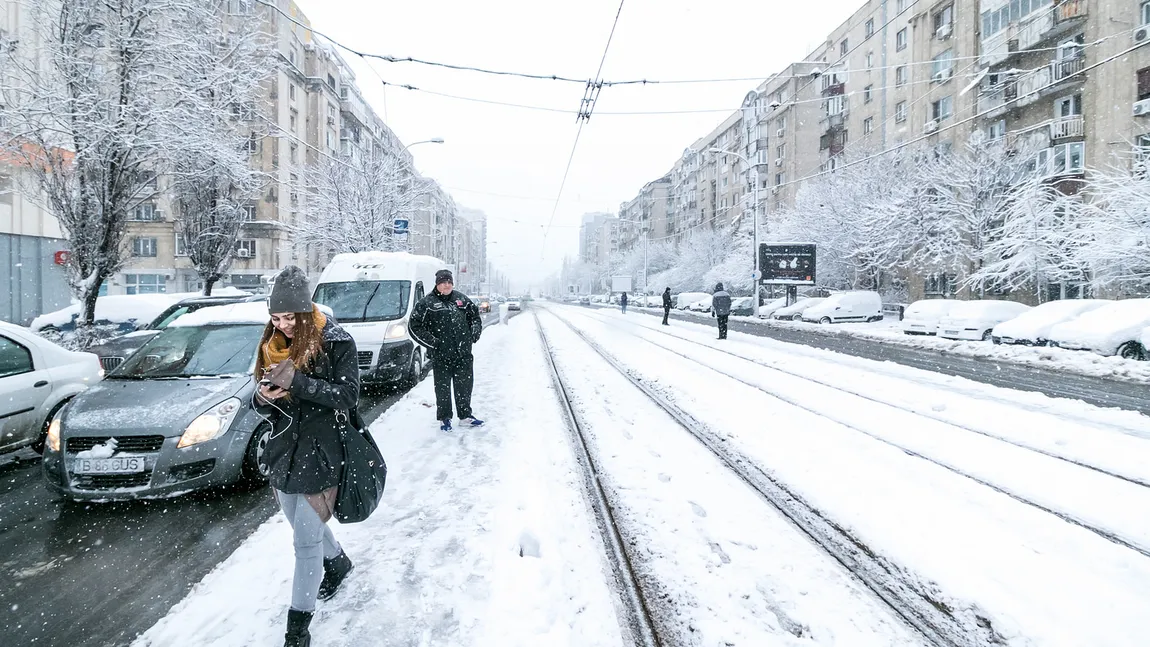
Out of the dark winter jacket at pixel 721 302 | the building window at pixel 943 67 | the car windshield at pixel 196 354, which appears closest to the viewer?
the car windshield at pixel 196 354

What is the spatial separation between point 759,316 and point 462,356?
98.4 feet

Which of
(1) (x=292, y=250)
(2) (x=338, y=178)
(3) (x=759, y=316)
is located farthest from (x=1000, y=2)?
(1) (x=292, y=250)

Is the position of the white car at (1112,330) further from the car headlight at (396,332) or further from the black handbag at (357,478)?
the black handbag at (357,478)

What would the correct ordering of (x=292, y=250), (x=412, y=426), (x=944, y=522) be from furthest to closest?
(x=292, y=250) < (x=412, y=426) < (x=944, y=522)

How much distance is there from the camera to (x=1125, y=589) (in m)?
2.96

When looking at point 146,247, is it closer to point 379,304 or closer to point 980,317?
point 379,304

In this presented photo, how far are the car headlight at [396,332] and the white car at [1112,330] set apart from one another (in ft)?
51.1

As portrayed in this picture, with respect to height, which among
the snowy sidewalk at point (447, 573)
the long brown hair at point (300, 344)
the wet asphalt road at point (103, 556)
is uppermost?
the long brown hair at point (300, 344)

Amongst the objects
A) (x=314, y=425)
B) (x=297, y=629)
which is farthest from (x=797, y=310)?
(x=297, y=629)

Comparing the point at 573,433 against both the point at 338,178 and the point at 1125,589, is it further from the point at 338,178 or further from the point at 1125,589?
the point at 338,178

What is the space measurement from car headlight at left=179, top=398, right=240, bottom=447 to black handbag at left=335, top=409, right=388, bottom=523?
95.4 inches

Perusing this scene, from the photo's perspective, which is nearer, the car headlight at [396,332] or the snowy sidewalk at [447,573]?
the snowy sidewalk at [447,573]

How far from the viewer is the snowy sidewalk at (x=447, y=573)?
2.65m

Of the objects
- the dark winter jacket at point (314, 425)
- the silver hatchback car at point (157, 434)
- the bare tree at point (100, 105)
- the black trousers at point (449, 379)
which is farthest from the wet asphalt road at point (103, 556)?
the bare tree at point (100, 105)
